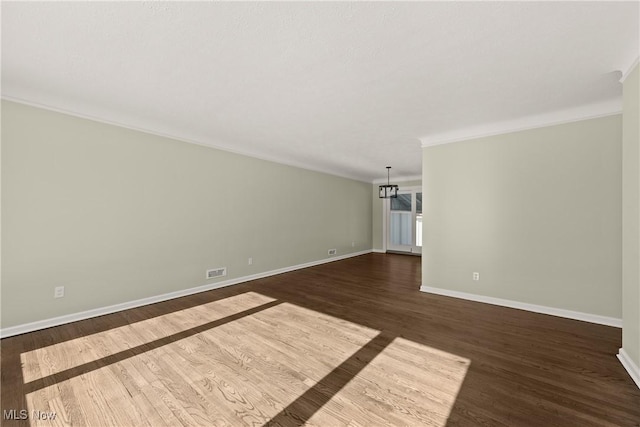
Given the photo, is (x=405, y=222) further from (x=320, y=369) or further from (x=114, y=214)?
(x=114, y=214)

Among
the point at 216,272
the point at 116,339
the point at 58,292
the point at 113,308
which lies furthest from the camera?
the point at 216,272

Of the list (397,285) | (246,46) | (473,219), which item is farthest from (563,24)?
(397,285)

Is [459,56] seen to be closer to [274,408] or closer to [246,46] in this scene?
[246,46]

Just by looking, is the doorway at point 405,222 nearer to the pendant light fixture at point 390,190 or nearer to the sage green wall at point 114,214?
the pendant light fixture at point 390,190

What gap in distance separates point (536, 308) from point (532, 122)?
2.42m

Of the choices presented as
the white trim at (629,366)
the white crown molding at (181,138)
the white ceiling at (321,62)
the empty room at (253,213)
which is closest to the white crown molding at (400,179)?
the white crown molding at (181,138)

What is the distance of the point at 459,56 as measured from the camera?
80.0 inches

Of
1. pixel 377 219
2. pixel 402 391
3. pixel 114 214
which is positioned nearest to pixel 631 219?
pixel 402 391

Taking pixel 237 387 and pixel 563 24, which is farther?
pixel 237 387

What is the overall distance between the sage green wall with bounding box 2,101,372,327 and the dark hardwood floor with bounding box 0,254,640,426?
485mm

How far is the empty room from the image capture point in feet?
5.53

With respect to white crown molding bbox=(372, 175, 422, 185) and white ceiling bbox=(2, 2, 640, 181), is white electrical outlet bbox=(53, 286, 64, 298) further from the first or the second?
white crown molding bbox=(372, 175, 422, 185)

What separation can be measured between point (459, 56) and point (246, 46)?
1.66 meters

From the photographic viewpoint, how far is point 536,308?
333 centimetres
